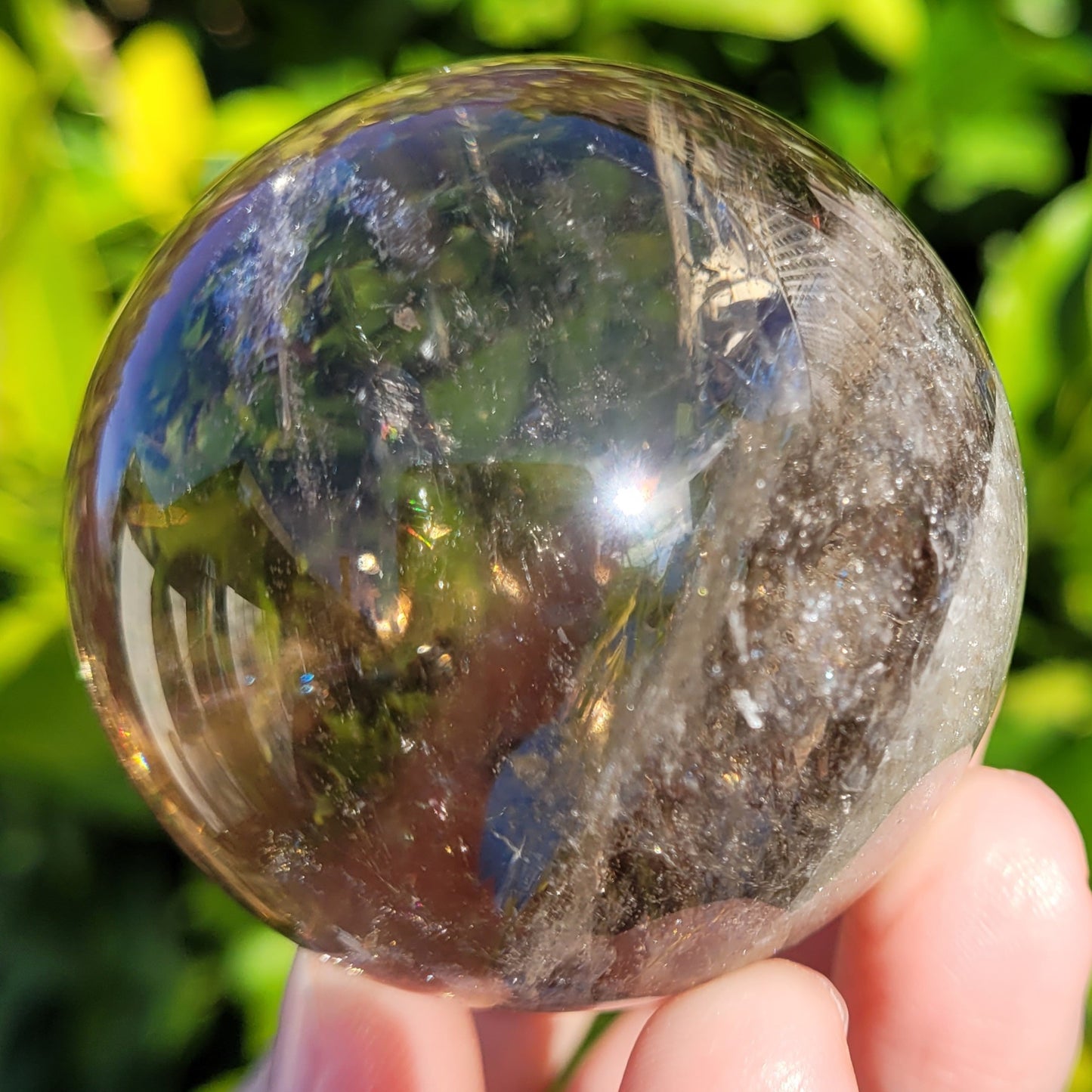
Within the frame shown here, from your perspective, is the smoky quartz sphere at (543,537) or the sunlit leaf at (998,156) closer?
the smoky quartz sphere at (543,537)

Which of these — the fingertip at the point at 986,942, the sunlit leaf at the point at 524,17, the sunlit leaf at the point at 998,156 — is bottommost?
the fingertip at the point at 986,942

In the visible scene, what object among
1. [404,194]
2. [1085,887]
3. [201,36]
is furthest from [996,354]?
[201,36]

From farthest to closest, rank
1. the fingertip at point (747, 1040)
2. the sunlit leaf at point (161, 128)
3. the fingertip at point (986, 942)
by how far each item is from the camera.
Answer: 1. the sunlit leaf at point (161, 128)
2. the fingertip at point (986, 942)
3. the fingertip at point (747, 1040)

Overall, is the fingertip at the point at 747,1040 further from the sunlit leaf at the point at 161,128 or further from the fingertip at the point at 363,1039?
the sunlit leaf at the point at 161,128

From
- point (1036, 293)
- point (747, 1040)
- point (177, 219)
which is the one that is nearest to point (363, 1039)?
point (747, 1040)

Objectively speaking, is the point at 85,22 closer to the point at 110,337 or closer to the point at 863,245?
the point at 110,337

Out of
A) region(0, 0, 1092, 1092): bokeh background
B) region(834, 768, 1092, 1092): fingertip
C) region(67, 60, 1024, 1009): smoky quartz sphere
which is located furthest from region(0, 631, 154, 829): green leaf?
region(834, 768, 1092, 1092): fingertip

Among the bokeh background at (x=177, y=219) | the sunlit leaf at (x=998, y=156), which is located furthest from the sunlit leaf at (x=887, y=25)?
the sunlit leaf at (x=998, y=156)
